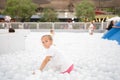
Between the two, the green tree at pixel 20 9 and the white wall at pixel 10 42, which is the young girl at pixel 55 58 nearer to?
the white wall at pixel 10 42

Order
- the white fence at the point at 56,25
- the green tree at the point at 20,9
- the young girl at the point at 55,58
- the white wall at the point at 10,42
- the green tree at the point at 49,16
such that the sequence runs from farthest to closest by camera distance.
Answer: the green tree at the point at 49,16 < the green tree at the point at 20,9 < the white fence at the point at 56,25 < the white wall at the point at 10,42 < the young girl at the point at 55,58

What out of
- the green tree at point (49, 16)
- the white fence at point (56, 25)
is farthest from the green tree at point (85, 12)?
the white fence at point (56, 25)

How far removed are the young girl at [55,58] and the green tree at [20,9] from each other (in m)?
44.6

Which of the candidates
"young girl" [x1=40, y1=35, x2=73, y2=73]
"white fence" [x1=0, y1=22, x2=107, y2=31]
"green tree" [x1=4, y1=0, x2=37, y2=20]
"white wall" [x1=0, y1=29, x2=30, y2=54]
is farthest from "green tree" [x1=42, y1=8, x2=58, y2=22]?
"young girl" [x1=40, y1=35, x2=73, y2=73]

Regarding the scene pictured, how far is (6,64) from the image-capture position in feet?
31.2

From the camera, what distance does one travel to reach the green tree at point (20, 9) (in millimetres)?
51000

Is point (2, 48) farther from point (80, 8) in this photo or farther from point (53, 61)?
point (80, 8)

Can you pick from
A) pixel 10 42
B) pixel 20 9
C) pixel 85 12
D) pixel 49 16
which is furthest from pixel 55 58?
pixel 49 16

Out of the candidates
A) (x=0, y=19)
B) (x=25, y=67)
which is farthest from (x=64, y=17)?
(x=25, y=67)

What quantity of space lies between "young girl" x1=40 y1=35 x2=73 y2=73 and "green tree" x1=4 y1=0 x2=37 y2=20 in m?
44.6

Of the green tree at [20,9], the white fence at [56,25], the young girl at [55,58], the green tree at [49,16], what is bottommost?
the white fence at [56,25]

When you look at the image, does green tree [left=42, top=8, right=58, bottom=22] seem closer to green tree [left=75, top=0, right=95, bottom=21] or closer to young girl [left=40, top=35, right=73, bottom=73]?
green tree [left=75, top=0, right=95, bottom=21]

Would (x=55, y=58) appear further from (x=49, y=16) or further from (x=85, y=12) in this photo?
(x=49, y=16)

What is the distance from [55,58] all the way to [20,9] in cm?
4503
